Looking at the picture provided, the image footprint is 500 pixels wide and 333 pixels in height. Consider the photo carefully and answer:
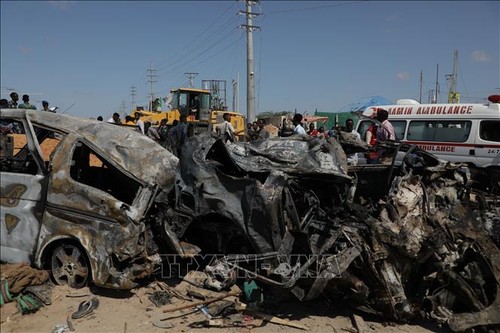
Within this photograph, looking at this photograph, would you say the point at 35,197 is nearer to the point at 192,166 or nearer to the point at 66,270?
the point at 66,270

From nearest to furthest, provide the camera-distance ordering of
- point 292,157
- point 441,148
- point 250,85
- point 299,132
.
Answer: point 292,157, point 299,132, point 441,148, point 250,85

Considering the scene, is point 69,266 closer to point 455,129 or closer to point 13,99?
point 13,99

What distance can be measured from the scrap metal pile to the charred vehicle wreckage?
0.01 meters

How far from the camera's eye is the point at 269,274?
348 centimetres

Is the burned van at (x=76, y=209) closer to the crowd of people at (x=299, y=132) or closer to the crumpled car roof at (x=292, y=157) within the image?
the crumpled car roof at (x=292, y=157)

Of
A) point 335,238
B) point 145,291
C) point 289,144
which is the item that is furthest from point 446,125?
point 145,291

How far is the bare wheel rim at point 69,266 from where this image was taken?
4133 mm

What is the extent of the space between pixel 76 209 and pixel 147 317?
4.11 ft

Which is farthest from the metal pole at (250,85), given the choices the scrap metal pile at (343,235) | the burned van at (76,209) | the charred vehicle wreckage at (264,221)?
the scrap metal pile at (343,235)

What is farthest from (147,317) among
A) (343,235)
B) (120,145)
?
(343,235)

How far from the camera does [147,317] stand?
388cm

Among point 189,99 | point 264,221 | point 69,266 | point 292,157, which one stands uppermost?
point 189,99

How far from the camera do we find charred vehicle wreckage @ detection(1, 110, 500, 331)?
3.58 m

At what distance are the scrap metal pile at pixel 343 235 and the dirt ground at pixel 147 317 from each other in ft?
0.68
